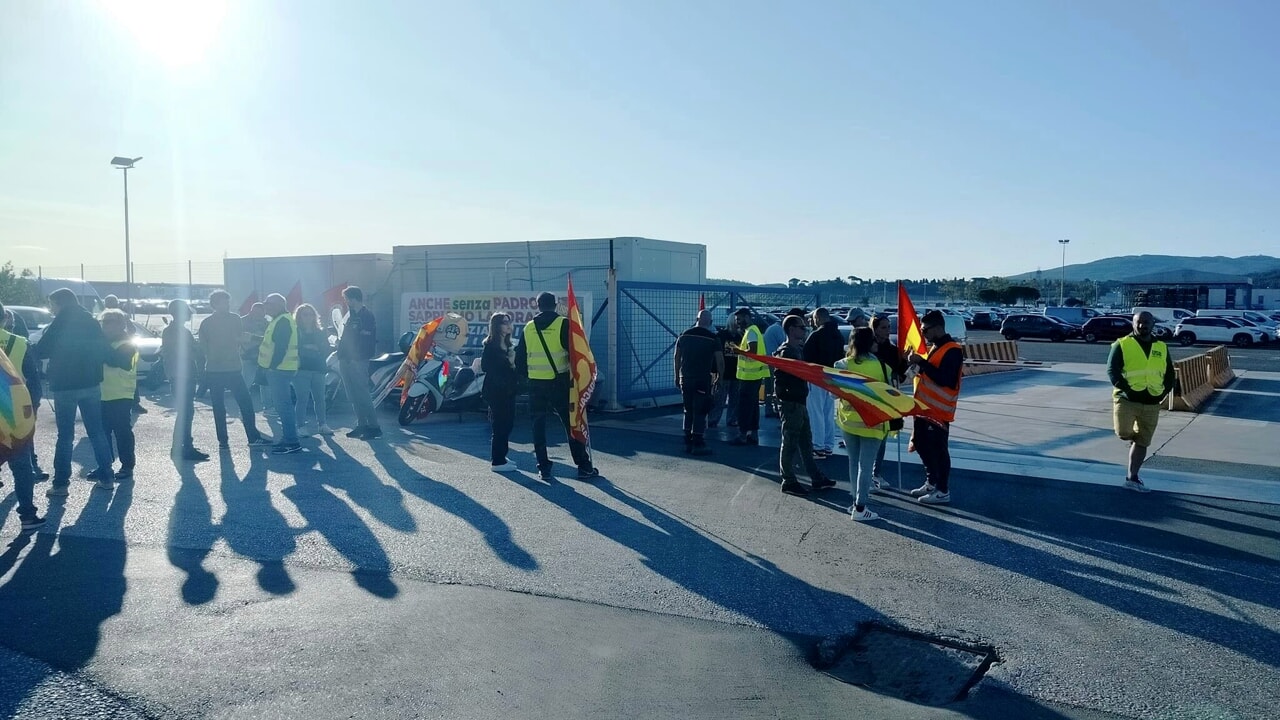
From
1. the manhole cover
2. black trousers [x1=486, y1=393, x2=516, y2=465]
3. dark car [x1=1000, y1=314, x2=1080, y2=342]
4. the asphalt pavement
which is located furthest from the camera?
dark car [x1=1000, y1=314, x2=1080, y2=342]

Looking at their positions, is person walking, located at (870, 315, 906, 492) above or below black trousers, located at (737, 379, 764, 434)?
above

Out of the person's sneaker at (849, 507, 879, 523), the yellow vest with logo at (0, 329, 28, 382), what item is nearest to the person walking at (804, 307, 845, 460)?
the person's sneaker at (849, 507, 879, 523)

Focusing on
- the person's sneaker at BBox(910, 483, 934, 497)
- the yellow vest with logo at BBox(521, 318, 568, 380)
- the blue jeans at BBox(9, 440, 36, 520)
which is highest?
the yellow vest with logo at BBox(521, 318, 568, 380)

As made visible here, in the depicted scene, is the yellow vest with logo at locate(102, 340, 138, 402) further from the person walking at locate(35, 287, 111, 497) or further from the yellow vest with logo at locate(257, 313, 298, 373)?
the yellow vest with logo at locate(257, 313, 298, 373)

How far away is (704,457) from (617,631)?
553 centimetres

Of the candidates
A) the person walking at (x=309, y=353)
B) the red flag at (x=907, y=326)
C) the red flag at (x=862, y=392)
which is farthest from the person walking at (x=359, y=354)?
the red flag at (x=907, y=326)

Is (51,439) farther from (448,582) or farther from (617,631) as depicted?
(617,631)

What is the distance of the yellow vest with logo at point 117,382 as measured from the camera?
8562 millimetres

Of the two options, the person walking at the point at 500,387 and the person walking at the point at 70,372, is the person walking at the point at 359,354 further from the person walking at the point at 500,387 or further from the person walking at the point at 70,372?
the person walking at the point at 70,372

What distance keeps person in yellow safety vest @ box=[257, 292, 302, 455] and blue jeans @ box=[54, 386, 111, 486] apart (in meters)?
2.28

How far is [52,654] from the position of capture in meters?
4.64

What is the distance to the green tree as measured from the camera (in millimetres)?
30953

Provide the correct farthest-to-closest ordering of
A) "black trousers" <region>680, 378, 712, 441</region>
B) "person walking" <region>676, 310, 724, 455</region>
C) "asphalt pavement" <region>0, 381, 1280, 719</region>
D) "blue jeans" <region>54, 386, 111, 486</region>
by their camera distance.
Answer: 1. "black trousers" <region>680, 378, 712, 441</region>
2. "person walking" <region>676, 310, 724, 455</region>
3. "blue jeans" <region>54, 386, 111, 486</region>
4. "asphalt pavement" <region>0, 381, 1280, 719</region>

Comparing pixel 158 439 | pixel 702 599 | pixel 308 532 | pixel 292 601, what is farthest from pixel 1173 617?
pixel 158 439
